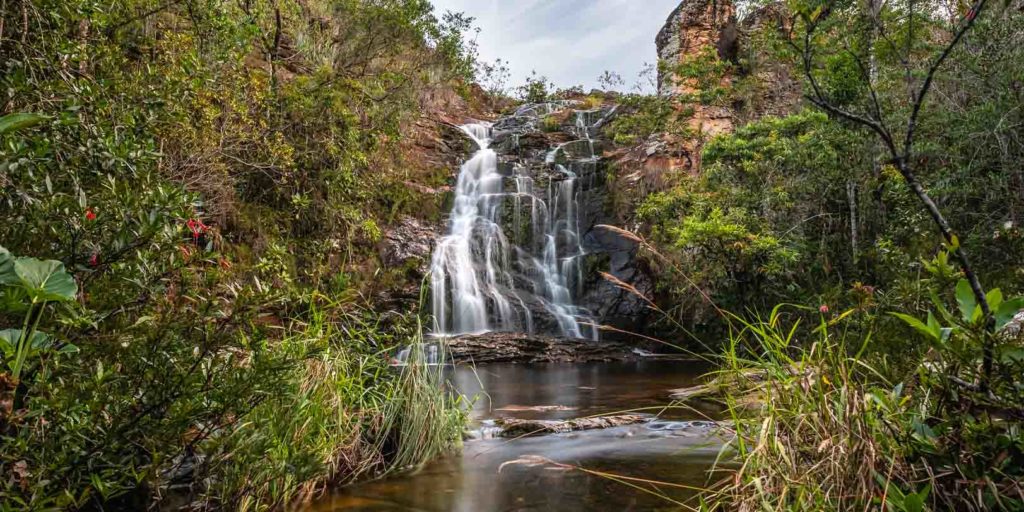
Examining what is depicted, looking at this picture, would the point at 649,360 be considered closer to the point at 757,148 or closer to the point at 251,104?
the point at 757,148

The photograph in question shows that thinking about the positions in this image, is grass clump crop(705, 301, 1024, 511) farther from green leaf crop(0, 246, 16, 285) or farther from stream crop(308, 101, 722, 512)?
green leaf crop(0, 246, 16, 285)

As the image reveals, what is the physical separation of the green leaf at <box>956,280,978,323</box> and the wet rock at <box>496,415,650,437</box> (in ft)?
13.1

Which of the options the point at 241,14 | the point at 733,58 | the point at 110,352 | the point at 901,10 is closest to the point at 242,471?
the point at 110,352

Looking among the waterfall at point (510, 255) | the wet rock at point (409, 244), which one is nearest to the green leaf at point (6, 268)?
the waterfall at point (510, 255)

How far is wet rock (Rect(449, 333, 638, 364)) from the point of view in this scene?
1338 cm

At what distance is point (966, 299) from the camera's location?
6.13 feet

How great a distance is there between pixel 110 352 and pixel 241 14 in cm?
731

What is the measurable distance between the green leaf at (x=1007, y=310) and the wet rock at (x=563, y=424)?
4079 mm

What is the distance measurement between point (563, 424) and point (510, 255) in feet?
36.6

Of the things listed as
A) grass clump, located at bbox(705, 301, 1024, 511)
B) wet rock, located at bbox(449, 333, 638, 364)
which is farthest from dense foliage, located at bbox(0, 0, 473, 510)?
wet rock, located at bbox(449, 333, 638, 364)

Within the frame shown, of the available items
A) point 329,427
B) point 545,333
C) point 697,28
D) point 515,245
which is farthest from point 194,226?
point 697,28

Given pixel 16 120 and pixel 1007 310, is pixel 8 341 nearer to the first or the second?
pixel 16 120

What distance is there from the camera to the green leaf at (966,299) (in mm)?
1836

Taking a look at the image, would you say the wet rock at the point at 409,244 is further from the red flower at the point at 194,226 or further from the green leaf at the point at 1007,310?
the green leaf at the point at 1007,310
